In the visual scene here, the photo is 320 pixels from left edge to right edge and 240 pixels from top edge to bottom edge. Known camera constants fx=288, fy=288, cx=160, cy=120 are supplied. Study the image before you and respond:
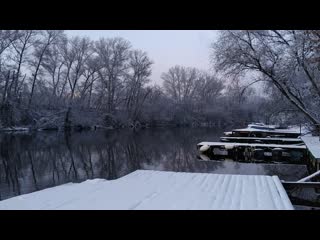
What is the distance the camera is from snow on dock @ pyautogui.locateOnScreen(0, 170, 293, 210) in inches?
156

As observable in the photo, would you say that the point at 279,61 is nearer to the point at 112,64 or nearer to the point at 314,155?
the point at 314,155

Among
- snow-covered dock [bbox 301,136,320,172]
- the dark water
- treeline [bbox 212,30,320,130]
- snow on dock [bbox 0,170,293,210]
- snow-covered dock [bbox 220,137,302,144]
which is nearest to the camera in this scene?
snow on dock [bbox 0,170,293,210]

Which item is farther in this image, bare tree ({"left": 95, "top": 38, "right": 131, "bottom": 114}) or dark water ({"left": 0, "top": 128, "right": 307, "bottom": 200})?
bare tree ({"left": 95, "top": 38, "right": 131, "bottom": 114})

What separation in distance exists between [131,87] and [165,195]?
143ft

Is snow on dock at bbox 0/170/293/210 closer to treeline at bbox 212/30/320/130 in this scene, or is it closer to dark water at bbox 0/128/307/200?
dark water at bbox 0/128/307/200

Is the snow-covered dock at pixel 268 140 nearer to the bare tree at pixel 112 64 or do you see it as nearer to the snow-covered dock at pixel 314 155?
the snow-covered dock at pixel 314 155

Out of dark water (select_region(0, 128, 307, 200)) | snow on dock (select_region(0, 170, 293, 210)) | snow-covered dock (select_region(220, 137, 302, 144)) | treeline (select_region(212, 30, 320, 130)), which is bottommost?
dark water (select_region(0, 128, 307, 200))

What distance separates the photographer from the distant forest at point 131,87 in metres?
16.0

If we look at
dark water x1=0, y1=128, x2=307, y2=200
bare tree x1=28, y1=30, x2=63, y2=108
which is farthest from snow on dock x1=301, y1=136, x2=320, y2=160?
bare tree x1=28, y1=30, x2=63, y2=108

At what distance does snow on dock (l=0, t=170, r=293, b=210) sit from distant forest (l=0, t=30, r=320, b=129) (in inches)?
447

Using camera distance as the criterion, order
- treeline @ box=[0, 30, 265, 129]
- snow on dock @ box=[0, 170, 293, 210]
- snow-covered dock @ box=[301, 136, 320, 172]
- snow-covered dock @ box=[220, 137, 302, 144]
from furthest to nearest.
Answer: treeline @ box=[0, 30, 265, 129], snow-covered dock @ box=[220, 137, 302, 144], snow-covered dock @ box=[301, 136, 320, 172], snow on dock @ box=[0, 170, 293, 210]

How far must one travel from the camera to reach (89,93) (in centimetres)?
4662

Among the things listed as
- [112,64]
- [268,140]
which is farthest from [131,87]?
[268,140]
